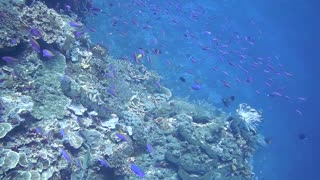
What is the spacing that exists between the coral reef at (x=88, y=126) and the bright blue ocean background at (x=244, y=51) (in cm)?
215

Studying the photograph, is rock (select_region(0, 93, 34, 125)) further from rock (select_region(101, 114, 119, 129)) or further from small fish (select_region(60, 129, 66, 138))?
rock (select_region(101, 114, 119, 129))

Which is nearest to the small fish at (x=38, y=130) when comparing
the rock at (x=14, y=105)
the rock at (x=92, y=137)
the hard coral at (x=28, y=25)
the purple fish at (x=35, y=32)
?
the rock at (x=14, y=105)

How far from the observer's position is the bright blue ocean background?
83.9ft

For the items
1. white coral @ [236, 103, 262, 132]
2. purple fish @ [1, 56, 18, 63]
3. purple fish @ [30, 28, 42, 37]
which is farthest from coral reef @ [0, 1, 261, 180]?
purple fish @ [1, 56, 18, 63]

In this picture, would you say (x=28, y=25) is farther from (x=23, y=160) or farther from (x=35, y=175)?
(x=35, y=175)

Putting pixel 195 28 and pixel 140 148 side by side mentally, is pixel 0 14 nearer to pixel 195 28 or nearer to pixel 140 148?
pixel 140 148

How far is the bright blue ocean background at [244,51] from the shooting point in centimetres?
2557

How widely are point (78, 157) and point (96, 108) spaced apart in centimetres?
198

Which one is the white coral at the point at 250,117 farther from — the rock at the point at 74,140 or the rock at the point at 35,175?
the rock at the point at 35,175

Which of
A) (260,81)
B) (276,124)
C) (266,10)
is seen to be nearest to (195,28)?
(260,81)

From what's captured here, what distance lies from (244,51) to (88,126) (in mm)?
40004

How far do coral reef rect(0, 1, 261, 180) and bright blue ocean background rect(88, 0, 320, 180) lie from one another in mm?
2146

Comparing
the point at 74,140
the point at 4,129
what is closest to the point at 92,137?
the point at 74,140

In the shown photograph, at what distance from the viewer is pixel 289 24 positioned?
2916 inches
